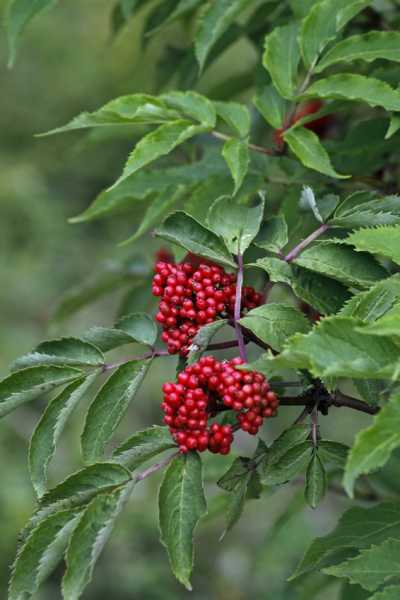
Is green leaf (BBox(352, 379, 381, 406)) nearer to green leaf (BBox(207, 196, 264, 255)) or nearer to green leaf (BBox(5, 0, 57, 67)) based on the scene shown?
green leaf (BBox(207, 196, 264, 255))

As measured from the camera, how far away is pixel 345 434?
3.71 m

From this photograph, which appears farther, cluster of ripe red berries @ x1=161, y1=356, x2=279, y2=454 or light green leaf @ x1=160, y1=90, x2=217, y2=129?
light green leaf @ x1=160, y1=90, x2=217, y2=129

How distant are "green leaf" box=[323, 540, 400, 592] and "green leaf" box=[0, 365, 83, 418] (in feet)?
1.74

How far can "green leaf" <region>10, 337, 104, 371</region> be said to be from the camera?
93cm

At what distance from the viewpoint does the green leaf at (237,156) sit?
104 centimetres

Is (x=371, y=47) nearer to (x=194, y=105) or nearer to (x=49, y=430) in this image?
(x=194, y=105)

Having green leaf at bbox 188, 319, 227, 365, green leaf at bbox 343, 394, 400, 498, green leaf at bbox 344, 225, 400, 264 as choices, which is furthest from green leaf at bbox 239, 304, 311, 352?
green leaf at bbox 343, 394, 400, 498

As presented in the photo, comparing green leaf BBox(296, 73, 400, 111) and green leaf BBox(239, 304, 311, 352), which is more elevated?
green leaf BBox(296, 73, 400, 111)

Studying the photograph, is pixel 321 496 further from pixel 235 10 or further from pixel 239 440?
pixel 239 440

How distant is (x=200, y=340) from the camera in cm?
82

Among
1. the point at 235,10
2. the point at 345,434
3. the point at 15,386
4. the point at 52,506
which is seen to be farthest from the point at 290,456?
the point at 345,434

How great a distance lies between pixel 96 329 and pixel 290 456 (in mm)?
397

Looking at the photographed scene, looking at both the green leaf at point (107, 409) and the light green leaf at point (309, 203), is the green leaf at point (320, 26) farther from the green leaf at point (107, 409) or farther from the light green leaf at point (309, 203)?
the green leaf at point (107, 409)

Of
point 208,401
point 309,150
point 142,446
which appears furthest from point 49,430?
point 309,150
